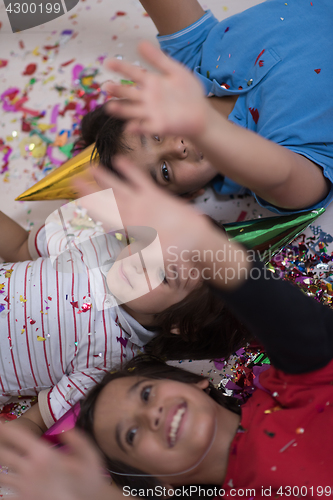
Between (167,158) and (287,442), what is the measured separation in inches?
24.8

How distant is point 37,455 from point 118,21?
132cm

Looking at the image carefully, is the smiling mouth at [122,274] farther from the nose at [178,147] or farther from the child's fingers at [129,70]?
the child's fingers at [129,70]

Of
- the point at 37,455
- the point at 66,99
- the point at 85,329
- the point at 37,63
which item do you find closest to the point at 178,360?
the point at 85,329

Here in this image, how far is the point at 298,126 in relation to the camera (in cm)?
88

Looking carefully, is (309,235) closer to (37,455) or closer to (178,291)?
(178,291)

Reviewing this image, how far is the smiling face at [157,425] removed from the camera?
0.63 metres

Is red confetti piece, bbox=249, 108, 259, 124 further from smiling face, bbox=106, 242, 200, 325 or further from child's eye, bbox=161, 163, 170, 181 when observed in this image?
smiling face, bbox=106, 242, 200, 325

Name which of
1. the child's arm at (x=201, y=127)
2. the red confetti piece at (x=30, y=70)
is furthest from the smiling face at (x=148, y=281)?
the red confetti piece at (x=30, y=70)

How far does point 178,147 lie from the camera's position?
869 mm

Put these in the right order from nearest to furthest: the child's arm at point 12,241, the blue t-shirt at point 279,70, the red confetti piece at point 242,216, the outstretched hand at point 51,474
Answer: the outstretched hand at point 51,474 → the blue t-shirt at point 279,70 → the child's arm at point 12,241 → the red confetti piece at point 242,216

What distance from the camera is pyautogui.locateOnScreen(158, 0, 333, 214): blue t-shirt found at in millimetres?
892

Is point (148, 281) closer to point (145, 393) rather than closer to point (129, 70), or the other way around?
point (145, 393)
